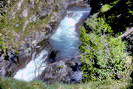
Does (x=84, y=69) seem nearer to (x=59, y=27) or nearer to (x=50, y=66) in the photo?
(x=50, y=66)

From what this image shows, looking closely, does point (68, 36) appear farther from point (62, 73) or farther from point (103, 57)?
point (103, 57)

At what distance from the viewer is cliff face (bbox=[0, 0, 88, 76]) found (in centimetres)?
2281

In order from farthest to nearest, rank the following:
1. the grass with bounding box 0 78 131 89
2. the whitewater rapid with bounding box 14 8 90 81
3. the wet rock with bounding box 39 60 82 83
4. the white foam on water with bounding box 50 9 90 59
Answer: the white foam on water with bounding box 50 9 90 59, the whitewater rapid with bounding box 14 8 90 81, the wet rock with bounding box 39 60 82 83, the grass with bounding box 0 78 131 89

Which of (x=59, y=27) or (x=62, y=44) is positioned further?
(x=59, y=27)

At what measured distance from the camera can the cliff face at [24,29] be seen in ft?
74.8

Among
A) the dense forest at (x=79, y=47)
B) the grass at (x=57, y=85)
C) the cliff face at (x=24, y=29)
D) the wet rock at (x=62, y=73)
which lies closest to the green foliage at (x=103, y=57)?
the dense forest at (x=79, y=47)

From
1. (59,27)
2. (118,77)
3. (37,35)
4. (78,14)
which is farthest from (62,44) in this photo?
(118,77)

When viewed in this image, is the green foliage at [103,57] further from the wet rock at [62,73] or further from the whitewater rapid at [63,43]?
the whitewater rapid at [63,43]

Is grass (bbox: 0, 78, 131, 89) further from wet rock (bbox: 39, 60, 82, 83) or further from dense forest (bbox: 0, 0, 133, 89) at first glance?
wet rock (bbox: 39, 60, 82, 83)

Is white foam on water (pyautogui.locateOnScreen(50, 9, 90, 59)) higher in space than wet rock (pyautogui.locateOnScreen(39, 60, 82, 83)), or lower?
higher

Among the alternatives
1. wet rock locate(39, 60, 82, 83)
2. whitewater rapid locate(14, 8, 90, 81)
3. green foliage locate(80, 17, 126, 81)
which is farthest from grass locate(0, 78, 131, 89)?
whitewater rapid locate(14, 8, 90, 81)

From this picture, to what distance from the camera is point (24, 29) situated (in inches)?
1059

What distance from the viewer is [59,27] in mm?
33906

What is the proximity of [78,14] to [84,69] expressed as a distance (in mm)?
24248
